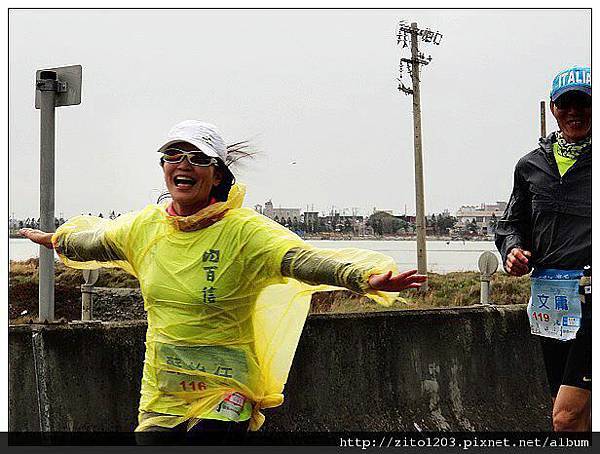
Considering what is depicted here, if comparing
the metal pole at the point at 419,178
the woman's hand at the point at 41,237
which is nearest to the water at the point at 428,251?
the metal pole at the point at 419,178

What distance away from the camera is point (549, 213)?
2.94m

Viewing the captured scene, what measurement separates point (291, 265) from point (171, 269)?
384 millimetres

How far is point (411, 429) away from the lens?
3.66 metres

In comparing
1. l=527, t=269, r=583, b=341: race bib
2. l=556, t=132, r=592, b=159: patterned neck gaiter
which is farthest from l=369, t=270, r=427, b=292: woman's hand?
l=556, t=132, r=592, b=159: patterned neck gaiter

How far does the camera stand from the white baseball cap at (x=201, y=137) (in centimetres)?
289

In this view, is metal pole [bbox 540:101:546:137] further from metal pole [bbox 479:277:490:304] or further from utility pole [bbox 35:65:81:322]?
utility pole [bbox 35:65:81:322]

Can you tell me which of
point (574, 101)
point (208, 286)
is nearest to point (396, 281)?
point (208, 286)

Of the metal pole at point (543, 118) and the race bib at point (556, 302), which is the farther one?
the metal pole at point (543, 118)

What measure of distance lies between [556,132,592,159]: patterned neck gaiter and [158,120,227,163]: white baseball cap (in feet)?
3.39

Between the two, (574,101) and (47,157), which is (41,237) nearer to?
(47,157)

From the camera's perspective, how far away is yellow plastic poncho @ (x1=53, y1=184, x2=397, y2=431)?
2.90 meters

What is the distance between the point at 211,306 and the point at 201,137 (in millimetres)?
512

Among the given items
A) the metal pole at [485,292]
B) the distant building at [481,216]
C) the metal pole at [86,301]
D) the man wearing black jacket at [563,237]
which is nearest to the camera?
the man wearing black jacket at [563,237]

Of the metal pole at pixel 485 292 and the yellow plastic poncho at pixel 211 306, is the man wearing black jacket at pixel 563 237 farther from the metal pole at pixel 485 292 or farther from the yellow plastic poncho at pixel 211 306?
the metal pole at pixel 485 292
